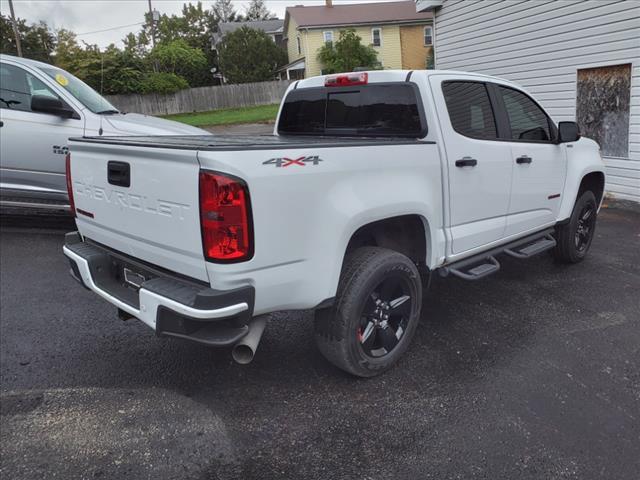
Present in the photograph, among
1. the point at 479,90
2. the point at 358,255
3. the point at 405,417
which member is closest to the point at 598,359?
the point at 405,417

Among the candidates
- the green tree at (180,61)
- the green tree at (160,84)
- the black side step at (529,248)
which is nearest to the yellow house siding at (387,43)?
the green tree at (180,61)

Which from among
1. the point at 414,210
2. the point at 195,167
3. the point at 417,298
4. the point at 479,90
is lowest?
the point at 417,298

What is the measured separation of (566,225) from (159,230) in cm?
421

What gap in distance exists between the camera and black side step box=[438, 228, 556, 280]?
151 inches

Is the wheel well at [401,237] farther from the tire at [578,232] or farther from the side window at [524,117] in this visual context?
the tire at [578,232]

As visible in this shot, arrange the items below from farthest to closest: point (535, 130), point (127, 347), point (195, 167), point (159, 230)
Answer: point (535, 130), point (127, 347), point (159, 230), point (195, 167)

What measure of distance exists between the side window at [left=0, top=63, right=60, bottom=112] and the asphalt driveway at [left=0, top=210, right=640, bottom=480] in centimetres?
293

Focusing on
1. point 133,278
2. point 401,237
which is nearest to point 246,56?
point 401,237

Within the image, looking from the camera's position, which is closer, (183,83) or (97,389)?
(97,389)

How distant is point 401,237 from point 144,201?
69.7 inches

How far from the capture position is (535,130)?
4750 millimetres

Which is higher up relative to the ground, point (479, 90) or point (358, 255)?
point (479, 90)

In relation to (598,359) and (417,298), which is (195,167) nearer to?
(417,298)

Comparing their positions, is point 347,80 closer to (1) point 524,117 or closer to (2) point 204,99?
(1) point 524,117
